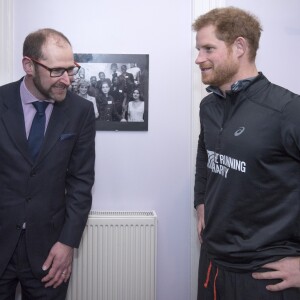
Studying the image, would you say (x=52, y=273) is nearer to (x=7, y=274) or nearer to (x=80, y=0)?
(x=7, y=274)

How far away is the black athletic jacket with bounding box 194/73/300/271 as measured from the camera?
3.95 feet

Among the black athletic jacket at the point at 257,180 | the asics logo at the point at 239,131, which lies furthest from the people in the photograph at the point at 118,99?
the asics logo at the point at 239,131

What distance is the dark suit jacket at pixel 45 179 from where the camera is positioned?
1.46m

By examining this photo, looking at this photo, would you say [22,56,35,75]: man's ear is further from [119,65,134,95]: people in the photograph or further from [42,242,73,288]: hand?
[42,242,73,288]: hand

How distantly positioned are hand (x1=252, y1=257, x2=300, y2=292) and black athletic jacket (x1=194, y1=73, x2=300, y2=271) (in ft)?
0.07

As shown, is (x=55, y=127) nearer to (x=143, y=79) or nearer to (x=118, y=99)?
(x=118, y=99)

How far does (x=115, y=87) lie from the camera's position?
191cm

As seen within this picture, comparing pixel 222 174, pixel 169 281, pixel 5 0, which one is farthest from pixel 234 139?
pixel 5 0

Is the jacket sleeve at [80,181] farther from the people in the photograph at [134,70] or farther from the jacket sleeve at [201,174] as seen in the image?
the jacket sleeve at [201,174]

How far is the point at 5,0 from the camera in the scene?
1840mm

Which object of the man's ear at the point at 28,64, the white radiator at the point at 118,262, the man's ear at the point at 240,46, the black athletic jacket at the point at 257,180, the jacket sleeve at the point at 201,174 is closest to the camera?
the black athletic jacket at the point at 257,180

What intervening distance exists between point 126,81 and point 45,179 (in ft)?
2.43

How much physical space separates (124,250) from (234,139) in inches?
38.6

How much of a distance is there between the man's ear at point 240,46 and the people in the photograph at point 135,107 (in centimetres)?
69
